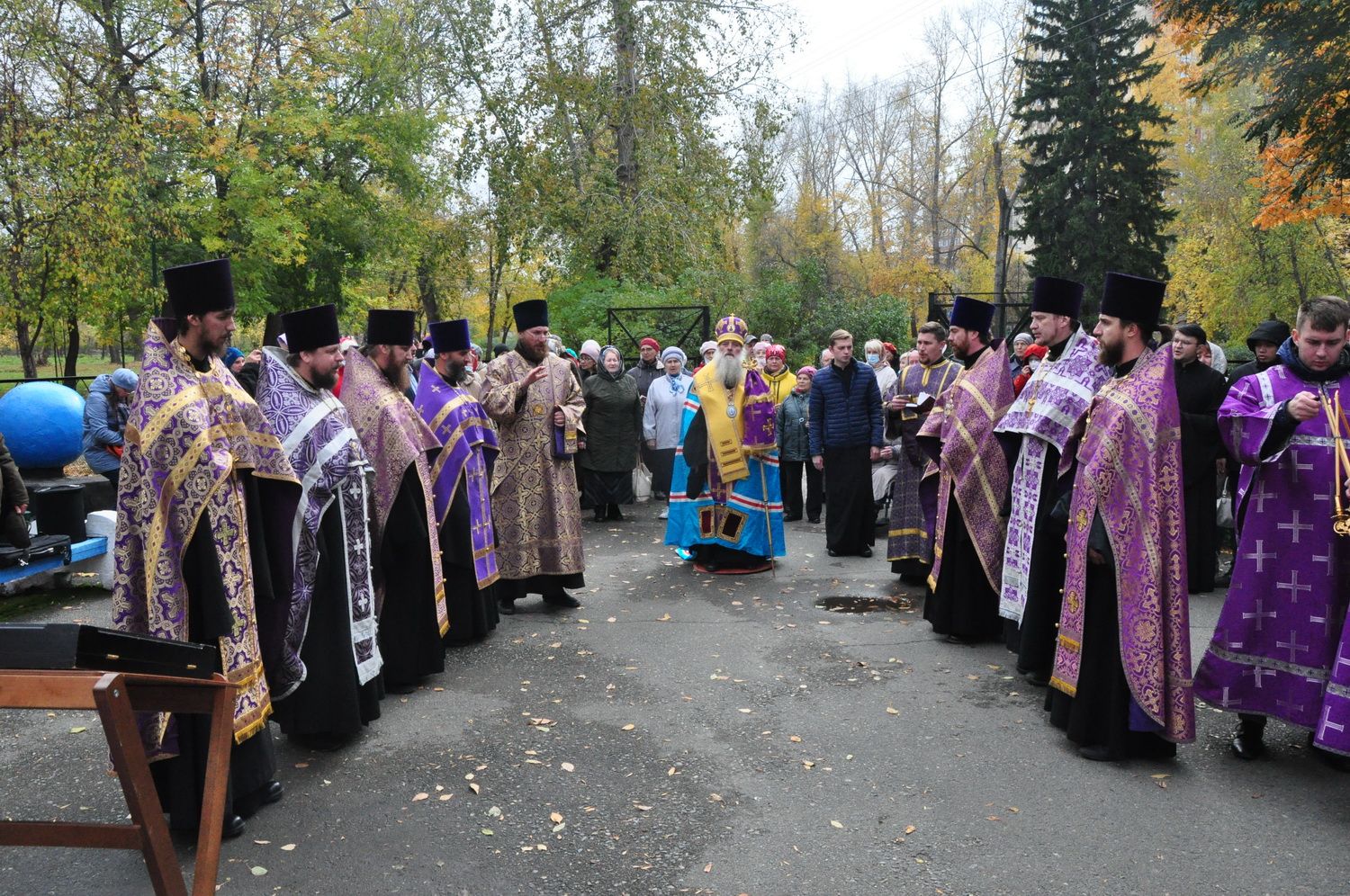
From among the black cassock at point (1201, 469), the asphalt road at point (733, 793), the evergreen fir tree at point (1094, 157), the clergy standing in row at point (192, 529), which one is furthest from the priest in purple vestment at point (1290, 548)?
the evergreen fir tree at point (1094, 157)

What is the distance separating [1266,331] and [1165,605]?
3.83 meters

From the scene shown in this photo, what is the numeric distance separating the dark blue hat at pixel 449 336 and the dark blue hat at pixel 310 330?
2.03 metres

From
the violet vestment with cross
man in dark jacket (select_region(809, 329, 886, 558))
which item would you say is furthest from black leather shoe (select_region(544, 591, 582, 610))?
the violet vestment with cross

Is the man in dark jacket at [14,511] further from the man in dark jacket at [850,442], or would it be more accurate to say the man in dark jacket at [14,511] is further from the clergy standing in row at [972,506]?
the man in dark jacket at [850,442]

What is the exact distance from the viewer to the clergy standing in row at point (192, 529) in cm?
Result: 402

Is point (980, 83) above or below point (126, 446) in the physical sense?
above

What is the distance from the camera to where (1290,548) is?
4938mm

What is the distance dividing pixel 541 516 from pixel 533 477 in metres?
0.31

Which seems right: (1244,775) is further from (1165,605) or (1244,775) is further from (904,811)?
(904,811)

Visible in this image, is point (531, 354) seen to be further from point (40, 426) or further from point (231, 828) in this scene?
point (40, 426)

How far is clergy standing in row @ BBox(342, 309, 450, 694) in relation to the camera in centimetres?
589

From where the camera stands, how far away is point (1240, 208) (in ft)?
91.0

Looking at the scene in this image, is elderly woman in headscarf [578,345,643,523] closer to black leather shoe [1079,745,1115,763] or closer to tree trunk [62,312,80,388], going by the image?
black leather shoe [1079,745,1115,763]

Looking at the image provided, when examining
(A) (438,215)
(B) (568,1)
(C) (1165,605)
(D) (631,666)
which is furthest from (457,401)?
(A) (438,215)
